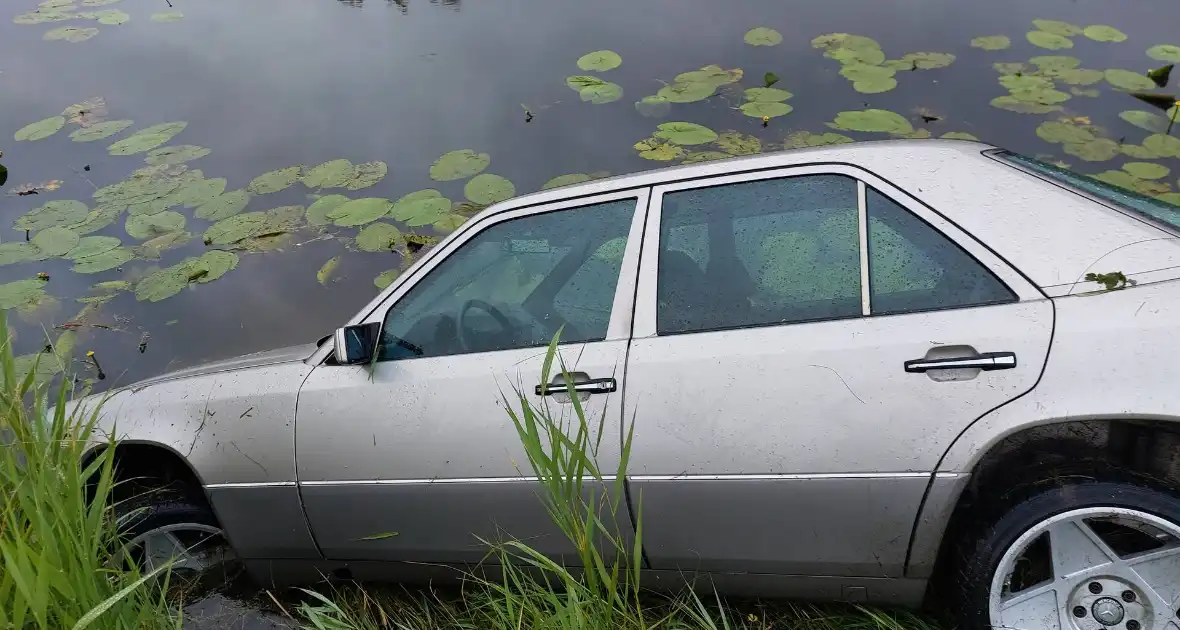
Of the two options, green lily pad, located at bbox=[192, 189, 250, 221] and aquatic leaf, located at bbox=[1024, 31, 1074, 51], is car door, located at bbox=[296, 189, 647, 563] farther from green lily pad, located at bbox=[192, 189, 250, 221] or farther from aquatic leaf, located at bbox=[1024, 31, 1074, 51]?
aquatic leaf, located at bbox=[1024, 31, 1074, 51]

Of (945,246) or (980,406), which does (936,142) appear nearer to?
(945,246)

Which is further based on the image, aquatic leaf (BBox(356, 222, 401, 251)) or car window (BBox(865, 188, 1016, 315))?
aquatic leaf (BBox(356, 222, 401, 251))

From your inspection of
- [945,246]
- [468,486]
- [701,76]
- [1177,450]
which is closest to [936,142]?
[945,246]

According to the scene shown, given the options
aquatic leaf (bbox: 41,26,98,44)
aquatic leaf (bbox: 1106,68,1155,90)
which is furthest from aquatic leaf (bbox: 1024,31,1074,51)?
aquatic leaf (bbox: 41,26,98,44)

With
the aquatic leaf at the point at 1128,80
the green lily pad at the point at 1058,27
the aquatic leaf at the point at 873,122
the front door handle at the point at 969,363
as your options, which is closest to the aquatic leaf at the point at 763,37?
the aquatic leaf at the point at 873,122

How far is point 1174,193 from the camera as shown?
509 centimetres

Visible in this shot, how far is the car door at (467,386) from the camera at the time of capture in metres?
2.45

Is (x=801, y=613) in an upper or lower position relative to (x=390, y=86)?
lower

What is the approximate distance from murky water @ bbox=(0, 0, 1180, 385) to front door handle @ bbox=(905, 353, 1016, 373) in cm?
431

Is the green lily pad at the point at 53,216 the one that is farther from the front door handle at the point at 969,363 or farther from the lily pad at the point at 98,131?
the front door handle at the point at 969,363

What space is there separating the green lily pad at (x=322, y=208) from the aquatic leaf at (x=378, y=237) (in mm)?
477

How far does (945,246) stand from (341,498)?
210cm

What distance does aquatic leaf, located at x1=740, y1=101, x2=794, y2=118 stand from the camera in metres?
6.49

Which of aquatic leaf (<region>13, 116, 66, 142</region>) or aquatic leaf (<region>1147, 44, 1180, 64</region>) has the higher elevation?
aquatic leaf (<region>13, 116, 66, 142</region>)
